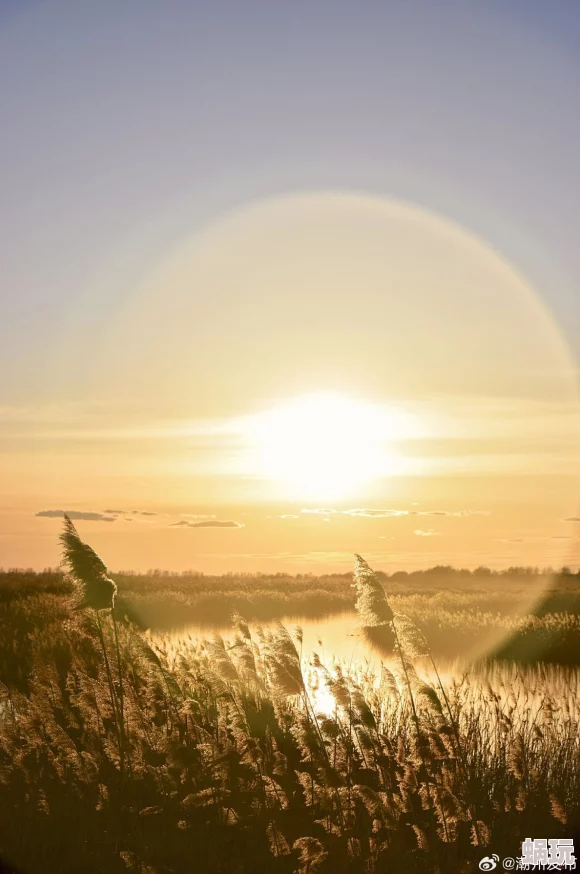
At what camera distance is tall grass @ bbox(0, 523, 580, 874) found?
7879 millimetres

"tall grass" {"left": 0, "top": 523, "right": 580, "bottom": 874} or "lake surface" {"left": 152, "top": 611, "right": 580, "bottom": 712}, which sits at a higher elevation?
"tall grass" {"left": 0, "top": 523, "right": 580, "bottom": 874}

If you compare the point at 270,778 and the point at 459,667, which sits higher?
the point at 270,778

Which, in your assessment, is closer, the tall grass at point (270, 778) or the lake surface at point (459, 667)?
the tall grass at point (270, 778)

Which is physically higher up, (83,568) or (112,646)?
(83,568)

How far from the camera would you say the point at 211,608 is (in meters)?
46.3

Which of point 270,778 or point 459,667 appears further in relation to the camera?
point 459,667

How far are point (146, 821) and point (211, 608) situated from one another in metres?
38.2

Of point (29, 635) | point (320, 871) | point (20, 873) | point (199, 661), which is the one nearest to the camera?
point (320, 871)

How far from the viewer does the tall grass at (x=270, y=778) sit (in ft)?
25.8

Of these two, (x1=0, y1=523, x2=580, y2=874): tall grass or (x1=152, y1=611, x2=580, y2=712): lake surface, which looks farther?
(x1=152, y1=611, x2=580, y2=712): lake surface

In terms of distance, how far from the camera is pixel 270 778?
25.6 feet

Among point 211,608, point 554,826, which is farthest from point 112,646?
point 211,608

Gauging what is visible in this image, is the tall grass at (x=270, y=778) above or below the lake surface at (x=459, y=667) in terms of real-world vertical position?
above

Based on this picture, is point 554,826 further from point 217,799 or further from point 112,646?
point 112,646
